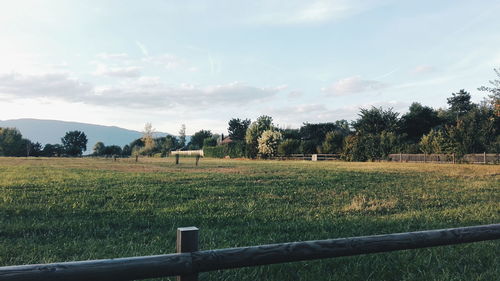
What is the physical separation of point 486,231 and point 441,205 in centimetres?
647

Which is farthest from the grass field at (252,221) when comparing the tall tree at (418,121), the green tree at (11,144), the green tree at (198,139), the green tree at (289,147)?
the green tree at (198,139)

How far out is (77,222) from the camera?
6199mm

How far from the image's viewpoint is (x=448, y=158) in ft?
103

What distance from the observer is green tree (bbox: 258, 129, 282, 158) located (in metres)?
54.7

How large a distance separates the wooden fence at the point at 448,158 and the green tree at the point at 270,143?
20.0m

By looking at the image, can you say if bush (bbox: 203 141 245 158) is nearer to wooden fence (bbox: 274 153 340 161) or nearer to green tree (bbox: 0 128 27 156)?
wooden fence (bbox: 274 153 340 161)

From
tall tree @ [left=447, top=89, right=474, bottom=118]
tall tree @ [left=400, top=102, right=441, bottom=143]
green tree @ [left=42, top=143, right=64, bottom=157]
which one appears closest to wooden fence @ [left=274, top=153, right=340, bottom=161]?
tall tree @ [left=400, top=102, right=441, bottom=143]

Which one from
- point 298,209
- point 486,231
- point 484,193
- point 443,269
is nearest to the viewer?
point 486,231

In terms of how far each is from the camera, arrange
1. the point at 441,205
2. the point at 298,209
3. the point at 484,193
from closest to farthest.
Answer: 1. the point at 298,209
2. the point at 441,205
3. the point at 484,193

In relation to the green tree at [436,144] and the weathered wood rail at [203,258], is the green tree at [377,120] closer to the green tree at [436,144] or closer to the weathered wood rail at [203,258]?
the green tree at [436,144]

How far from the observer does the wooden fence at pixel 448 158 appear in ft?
94.3

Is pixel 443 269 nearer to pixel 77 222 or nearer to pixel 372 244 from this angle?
pixel 372 244

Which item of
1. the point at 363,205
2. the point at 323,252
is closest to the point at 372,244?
the point at 323,252

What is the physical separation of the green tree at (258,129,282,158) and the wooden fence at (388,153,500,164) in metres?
20.0
